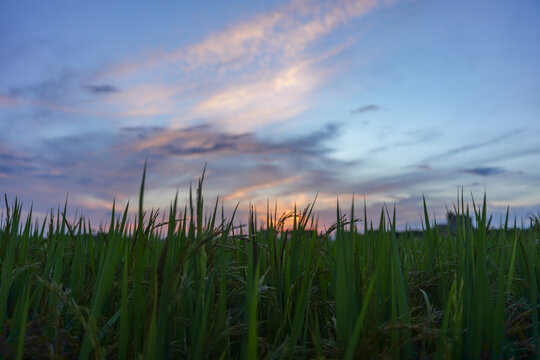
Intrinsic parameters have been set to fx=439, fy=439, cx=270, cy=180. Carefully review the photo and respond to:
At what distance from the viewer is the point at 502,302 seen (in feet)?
7.49

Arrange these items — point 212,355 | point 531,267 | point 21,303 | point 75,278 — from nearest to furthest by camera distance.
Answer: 1. point 212,355
2. point 21,303
3. point 75,278
4. point 531,267


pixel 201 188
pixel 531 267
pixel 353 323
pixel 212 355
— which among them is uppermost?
pixel 201 188

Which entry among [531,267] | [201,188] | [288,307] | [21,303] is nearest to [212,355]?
[288,307]

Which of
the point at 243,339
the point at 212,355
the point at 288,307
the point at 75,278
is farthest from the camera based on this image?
the point at 75,278

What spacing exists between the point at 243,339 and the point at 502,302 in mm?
1368

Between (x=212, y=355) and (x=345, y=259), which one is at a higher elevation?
(x=345, y=259)

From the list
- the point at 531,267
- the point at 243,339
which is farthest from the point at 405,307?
the point at 531,267

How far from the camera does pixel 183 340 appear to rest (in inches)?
73.9

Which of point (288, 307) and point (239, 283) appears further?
point (239, 283)

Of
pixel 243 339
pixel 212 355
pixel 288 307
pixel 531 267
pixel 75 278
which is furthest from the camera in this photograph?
pixel 531 267

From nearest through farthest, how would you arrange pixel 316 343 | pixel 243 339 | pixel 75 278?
→ pixel 316 343, pixel 243 339, pixel 75 278

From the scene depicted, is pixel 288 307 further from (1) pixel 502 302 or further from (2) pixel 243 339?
(1) pixel 502 302

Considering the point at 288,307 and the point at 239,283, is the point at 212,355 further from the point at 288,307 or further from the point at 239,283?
the point at 239,283

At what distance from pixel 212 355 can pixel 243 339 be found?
0.24m
